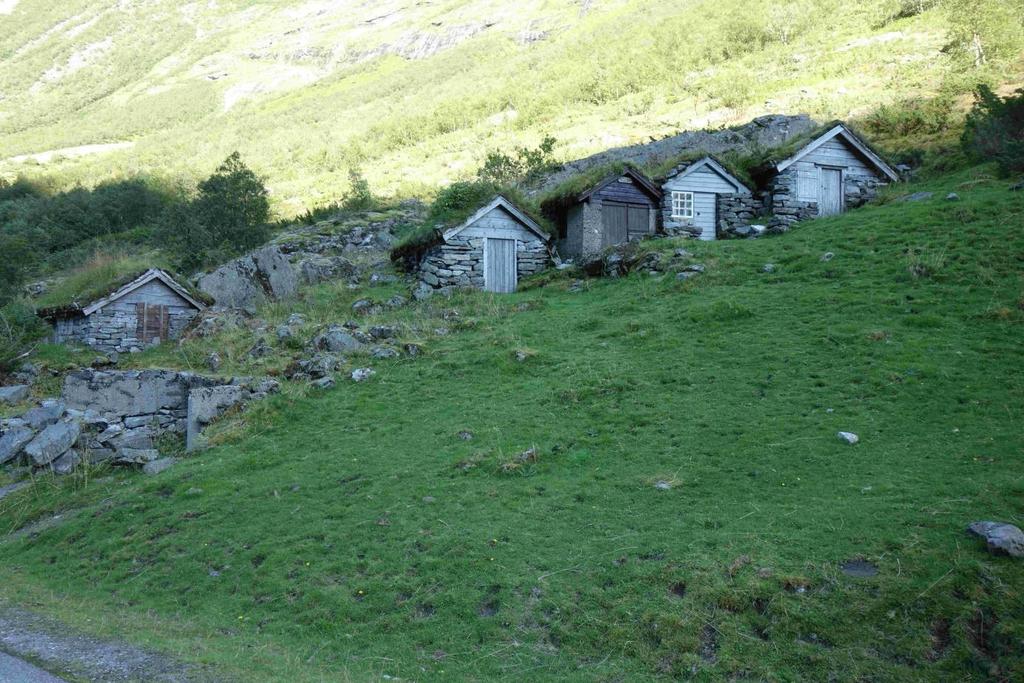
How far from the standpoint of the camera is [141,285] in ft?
96.2

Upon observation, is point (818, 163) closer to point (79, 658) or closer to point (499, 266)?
point (499, 266)

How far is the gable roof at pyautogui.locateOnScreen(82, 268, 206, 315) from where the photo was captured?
93.3ft

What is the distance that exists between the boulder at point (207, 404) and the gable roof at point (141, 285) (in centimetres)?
1320

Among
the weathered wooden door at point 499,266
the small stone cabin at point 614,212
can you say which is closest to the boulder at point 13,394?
the weathered wooden door at point 499,266

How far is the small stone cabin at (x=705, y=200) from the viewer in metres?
30.3

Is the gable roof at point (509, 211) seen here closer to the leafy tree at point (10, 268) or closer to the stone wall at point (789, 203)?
the stone wall at point (789, 203)

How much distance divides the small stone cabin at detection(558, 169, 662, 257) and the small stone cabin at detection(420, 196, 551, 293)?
1618 mm

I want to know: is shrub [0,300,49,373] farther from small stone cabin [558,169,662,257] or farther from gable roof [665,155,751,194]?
gable roof [665,155,751,194]

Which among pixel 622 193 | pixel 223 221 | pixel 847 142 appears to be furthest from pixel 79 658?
pixel 223 221

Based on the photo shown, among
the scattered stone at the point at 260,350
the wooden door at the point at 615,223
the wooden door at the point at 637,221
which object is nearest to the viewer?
the scattered stone at the point at 260,350

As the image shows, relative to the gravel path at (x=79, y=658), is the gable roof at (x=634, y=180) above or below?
above

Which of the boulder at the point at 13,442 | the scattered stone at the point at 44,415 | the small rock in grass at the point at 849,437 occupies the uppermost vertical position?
the small rock in grass at the point at 849,437

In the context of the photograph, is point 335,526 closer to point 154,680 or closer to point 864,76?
point 154,680

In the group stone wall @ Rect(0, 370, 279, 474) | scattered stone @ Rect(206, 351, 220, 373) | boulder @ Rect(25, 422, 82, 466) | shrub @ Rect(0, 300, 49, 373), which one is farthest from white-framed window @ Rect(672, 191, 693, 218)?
shrub @ Rect(0, 300, 49, 373)
